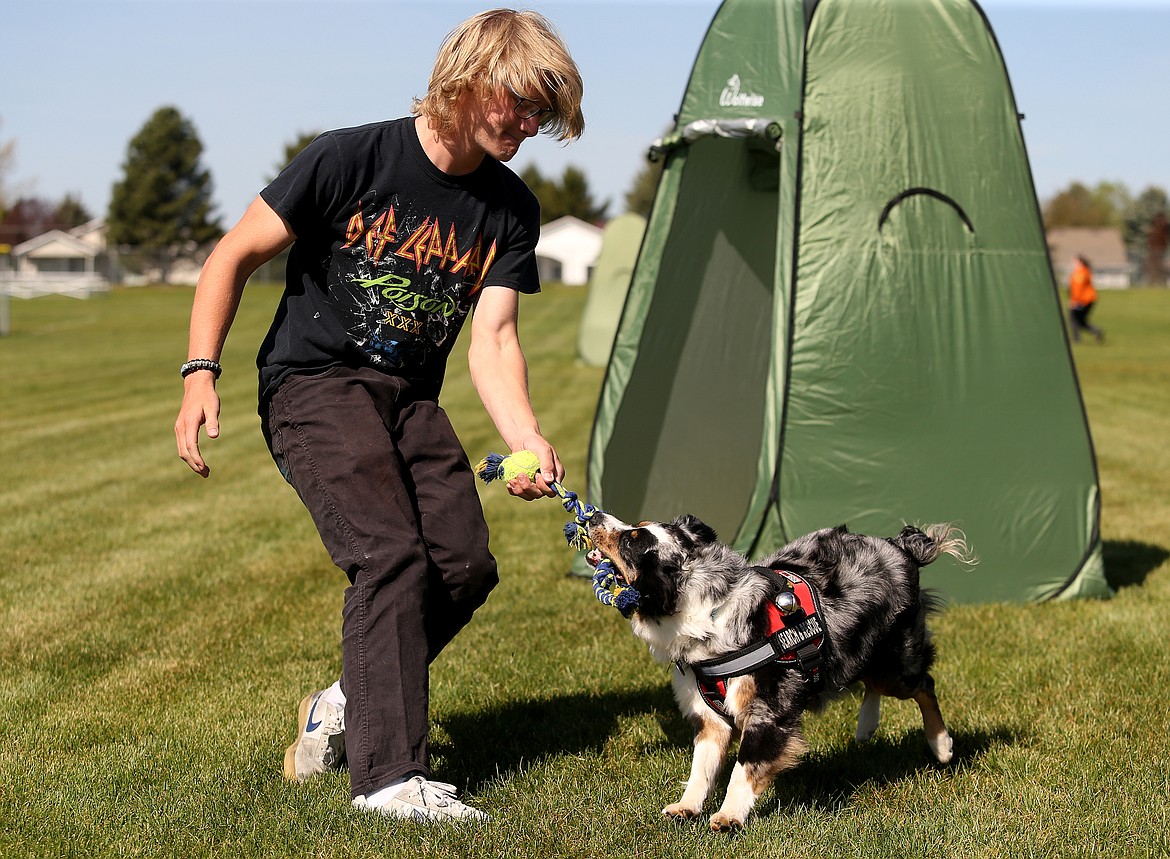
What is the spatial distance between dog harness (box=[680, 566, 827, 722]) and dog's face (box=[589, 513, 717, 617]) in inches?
9.2

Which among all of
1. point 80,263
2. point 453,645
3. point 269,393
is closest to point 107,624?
point 453,645

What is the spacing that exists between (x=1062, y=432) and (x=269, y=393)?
4.41 m

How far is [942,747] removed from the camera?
4.18m

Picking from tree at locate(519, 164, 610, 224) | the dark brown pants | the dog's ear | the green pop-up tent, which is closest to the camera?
the dark brown pants

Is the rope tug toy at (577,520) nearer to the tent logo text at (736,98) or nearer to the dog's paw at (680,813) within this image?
the dog's paw at (680,813)

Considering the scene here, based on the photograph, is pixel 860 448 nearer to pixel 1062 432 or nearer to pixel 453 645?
pixel 1062 432

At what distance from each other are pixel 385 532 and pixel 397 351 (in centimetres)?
58

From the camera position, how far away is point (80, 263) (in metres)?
81.5

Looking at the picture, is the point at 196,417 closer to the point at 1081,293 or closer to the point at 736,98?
the point at 736,98

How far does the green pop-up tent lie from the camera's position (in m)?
6.29

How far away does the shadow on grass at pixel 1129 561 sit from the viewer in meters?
6.96

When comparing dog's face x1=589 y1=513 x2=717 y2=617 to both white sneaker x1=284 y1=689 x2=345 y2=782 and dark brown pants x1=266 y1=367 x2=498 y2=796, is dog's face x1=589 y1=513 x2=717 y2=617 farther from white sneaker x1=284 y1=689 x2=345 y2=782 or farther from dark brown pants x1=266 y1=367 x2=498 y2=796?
white sneaker x1=284 y1=689 x2=345 y2=782

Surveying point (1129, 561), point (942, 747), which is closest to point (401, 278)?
point (942, 747)

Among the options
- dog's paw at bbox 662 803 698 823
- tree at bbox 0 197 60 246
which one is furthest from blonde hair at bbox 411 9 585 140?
tree at bbox 0 197 60 246
